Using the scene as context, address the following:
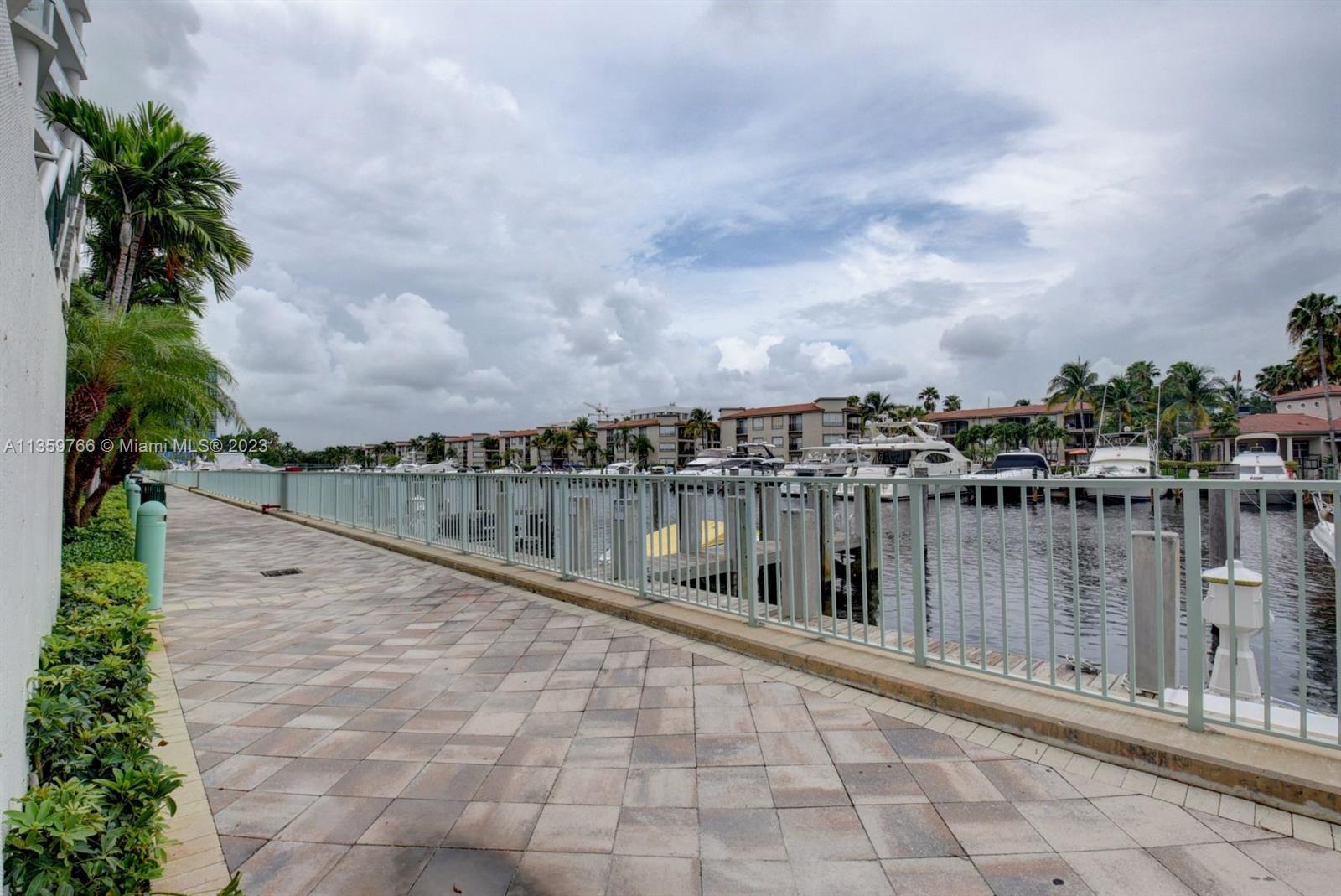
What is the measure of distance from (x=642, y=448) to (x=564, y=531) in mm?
85281

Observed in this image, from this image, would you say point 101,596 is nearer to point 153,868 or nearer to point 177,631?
point 177,631

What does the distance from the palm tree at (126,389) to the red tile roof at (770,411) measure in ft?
250

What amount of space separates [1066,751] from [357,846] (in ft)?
10.2

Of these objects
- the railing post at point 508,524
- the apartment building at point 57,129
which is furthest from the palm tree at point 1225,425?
the apartment building at point 57,129

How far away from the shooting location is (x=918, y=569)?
160 inches

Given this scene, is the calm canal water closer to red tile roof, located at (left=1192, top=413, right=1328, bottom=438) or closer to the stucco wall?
the stucco wall

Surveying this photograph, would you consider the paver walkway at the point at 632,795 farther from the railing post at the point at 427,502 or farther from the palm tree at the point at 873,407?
the palm tree at the point at 873,407

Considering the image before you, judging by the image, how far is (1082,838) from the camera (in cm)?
253

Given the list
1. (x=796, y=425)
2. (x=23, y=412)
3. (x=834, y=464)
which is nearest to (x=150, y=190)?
(x=23, y=412)

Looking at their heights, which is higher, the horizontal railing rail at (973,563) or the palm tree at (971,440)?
the palm tree at (971,440)

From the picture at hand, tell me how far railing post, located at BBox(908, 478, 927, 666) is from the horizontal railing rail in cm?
1

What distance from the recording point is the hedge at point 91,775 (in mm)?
1684

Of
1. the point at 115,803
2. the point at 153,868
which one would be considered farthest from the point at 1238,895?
the point at 115,803

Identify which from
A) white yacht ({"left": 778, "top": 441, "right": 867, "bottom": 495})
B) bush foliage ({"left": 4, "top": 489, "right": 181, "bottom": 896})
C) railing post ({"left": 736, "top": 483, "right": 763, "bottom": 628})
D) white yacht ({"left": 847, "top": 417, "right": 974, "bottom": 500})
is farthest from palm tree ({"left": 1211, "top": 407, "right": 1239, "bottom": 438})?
bush foliage ({"left": 4, "top": 489, "right": 181, "bottom": 896})
